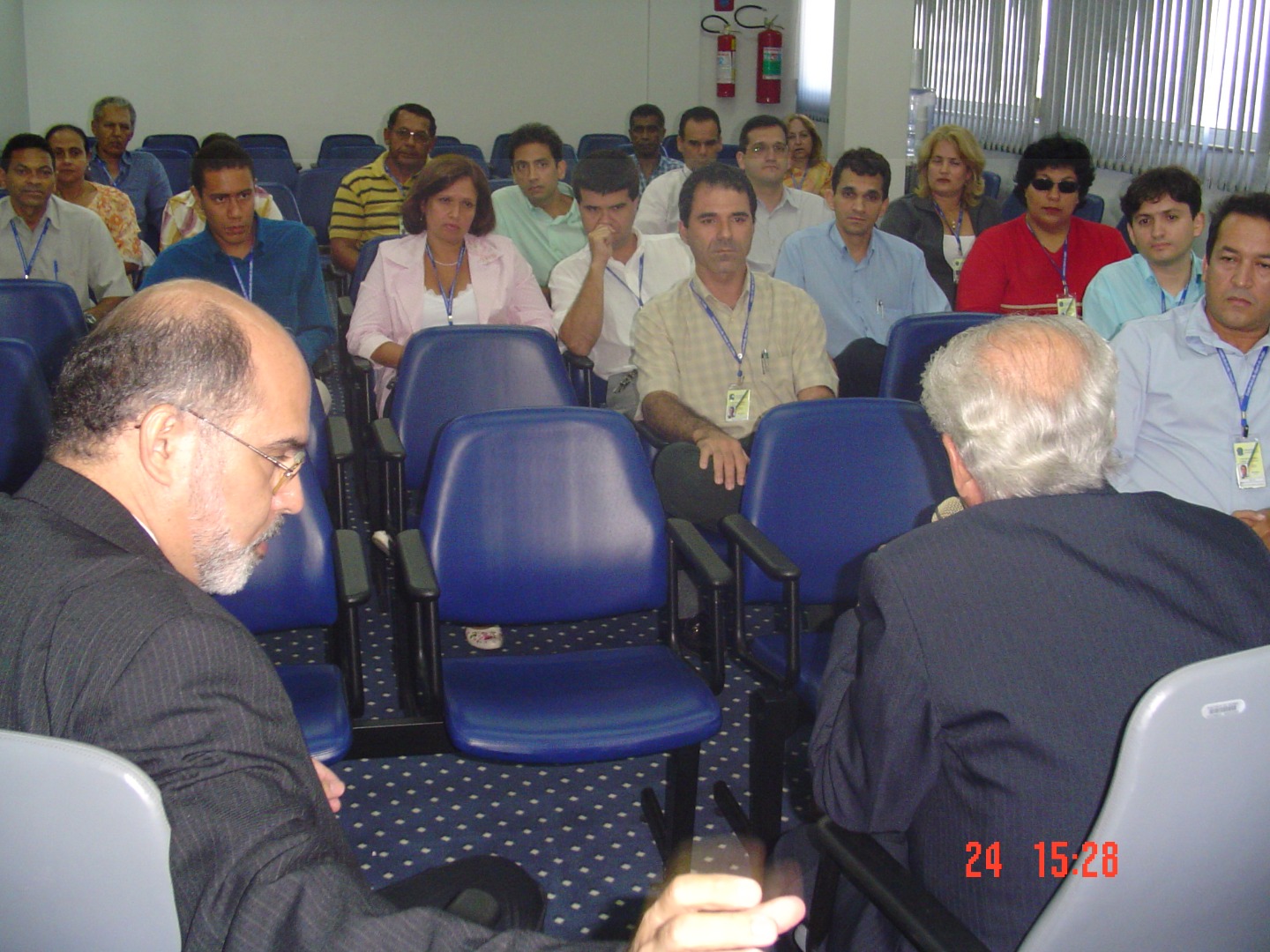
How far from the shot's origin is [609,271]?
4.01 meters

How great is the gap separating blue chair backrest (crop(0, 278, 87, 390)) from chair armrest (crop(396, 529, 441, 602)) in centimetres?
193

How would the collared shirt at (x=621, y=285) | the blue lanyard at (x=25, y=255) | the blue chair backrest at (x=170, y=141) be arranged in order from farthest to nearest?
the blue chair backrest at (x=170, y=141) < the blue lanyard at (x=25, y=255) < the collared shirt at (x=621, y=285)

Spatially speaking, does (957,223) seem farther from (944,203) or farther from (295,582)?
(295,582)

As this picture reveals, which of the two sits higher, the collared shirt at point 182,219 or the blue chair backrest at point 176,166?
the blue chair backrest at point 176,166

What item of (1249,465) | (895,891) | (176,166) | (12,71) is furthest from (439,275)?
(12,71)

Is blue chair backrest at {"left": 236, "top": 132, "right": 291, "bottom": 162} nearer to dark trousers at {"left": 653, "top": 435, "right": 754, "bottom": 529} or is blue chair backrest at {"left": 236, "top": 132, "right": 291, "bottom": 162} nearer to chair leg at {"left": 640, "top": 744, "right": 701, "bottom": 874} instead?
→ dark trousers at {"left": 653, "top": 435, "right": 754, "bottom": 529}

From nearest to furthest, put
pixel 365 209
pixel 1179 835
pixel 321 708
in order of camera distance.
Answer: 1. pixel 1179 835
2. pixel 321 708
3. pixel 365 209

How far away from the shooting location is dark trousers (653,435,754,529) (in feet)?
9.43

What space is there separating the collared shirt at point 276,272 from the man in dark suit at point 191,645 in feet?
8.82

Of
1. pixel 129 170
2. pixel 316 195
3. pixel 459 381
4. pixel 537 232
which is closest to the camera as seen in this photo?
pixel 459 381

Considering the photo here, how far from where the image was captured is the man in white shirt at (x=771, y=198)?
4953 mm

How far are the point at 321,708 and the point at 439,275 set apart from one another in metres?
2.20

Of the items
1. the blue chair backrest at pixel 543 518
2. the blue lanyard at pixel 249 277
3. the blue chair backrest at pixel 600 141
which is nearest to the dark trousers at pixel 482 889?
the blue chair backrest at pixel 543 518

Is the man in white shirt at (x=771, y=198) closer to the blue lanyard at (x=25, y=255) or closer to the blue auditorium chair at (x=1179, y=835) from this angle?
the blue lanyard at (x=25, y=255)
